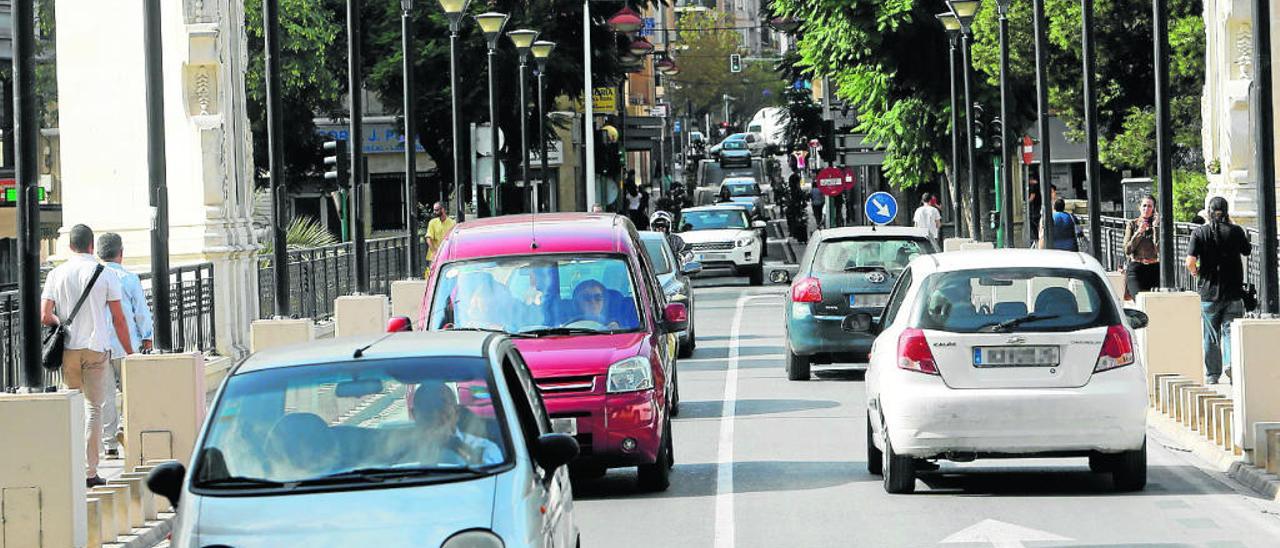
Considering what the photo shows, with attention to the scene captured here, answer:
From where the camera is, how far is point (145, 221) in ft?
85.4

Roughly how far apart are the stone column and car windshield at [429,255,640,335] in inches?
421

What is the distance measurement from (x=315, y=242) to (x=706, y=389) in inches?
594

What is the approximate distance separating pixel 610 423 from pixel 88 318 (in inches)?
159

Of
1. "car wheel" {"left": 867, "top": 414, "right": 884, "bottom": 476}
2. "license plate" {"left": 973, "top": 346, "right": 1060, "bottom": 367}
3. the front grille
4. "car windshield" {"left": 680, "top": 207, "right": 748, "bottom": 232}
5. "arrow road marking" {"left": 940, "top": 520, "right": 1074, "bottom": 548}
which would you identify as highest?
"car windshield" {"left": 680, "top": 207, "right": 748, "bottom": 232}

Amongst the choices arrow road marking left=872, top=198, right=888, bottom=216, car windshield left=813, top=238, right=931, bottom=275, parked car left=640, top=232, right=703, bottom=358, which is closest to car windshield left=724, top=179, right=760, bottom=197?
arrow road marking left=872, top=198, right=888, bottom=216

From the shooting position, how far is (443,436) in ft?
28.2

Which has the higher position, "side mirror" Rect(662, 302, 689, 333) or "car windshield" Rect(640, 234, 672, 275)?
"car windshield" Rect(640, 234, 672, 275)

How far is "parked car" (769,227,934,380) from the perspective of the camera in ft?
75.6

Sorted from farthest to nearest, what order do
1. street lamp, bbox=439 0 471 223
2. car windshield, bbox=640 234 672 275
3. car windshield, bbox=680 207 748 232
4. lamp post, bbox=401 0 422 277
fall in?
car windshield, bbox=680 207 748 232 → street lamp, bbox=439 0 471 223 → lamp post, bbox=401 0 422 277 → car windshield, bbox=640 234 672 275

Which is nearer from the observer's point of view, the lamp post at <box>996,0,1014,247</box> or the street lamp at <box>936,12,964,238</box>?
the lamp post at <box>996,0,1014,247</box>

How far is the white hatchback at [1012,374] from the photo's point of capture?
13664 mm

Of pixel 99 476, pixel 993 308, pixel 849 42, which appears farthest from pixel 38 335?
pixel 849 42

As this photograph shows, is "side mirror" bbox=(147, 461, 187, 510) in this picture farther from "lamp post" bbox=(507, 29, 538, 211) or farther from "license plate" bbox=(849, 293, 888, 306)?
"lamp post" bbox=(507, 29, 538, 211)

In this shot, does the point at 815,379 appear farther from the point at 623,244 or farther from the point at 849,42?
the point at 849,42
